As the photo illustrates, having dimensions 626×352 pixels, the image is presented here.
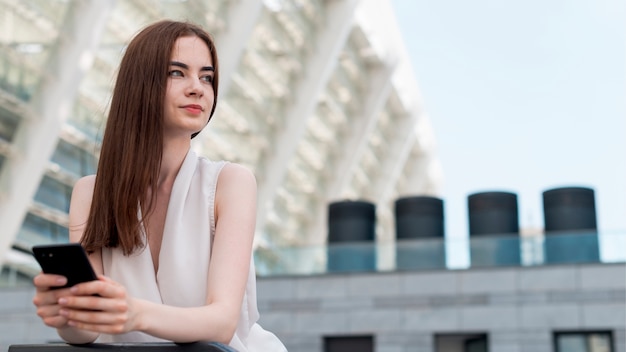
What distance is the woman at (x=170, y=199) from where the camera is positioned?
6.54 feet

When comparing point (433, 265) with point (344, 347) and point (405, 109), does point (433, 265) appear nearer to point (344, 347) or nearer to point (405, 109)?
point (344, 347)

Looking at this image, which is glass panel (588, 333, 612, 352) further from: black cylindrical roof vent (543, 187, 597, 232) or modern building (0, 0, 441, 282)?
modern building (0, 0, 441, 282)

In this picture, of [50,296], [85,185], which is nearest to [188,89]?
[85,185]

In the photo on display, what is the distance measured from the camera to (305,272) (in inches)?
782

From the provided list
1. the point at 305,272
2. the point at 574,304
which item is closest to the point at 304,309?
the point at 305,272

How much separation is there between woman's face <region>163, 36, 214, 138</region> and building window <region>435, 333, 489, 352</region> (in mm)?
16963

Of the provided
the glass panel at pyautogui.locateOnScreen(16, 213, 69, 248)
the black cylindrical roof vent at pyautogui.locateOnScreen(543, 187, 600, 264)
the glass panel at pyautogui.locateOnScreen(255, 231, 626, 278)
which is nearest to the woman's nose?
the glass panel at pyautogui.locateOnScreen(255, 231, 626, 278)

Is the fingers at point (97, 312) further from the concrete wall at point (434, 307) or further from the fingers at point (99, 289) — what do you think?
the concrete wall at point (434, 307)

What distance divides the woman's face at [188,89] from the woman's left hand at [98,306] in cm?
57

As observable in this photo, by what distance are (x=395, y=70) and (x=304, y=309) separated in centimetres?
2396

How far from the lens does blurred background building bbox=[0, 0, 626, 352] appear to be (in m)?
18.2

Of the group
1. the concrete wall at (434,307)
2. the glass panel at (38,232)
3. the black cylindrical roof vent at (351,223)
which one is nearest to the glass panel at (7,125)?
the glass panel at (38,232)

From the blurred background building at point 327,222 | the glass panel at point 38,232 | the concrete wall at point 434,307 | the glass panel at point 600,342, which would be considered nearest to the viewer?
the glass panel at point 600,342

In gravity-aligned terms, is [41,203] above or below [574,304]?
above
